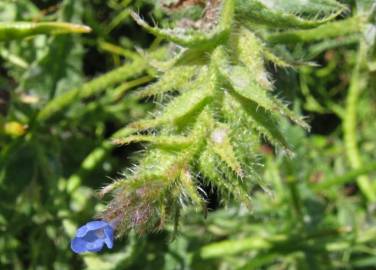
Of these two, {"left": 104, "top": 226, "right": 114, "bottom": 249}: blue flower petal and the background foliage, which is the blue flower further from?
the background foliage

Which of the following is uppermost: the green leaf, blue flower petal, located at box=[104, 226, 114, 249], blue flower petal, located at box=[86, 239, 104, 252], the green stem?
the green leaf

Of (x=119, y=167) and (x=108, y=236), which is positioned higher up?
(x=108, y=236)

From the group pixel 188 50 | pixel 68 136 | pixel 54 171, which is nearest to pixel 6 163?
pixel 54 171

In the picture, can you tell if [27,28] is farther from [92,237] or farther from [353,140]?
[353,140]

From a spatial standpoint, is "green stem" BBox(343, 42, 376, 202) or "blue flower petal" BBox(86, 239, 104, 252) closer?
"blue flower petal" BBox(86, 239, 104, 252)

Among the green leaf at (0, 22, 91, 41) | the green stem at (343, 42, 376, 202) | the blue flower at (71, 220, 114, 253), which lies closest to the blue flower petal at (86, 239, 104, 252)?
the blue flower at (71, 220, 114, 253)

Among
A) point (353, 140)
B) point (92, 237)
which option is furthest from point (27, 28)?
point (353, 140)
